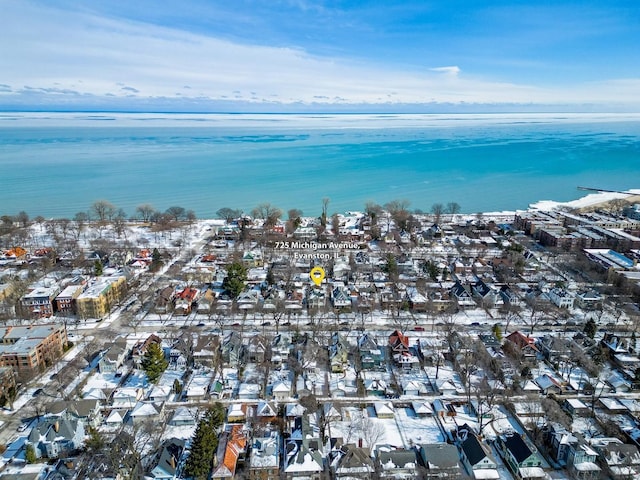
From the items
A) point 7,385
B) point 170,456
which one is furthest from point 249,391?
point 7,385

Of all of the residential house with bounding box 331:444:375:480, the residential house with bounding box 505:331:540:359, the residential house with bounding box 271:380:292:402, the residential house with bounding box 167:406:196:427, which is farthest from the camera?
the residential house with bounding box 505:331:540:359

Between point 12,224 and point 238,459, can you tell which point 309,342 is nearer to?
point 238,459

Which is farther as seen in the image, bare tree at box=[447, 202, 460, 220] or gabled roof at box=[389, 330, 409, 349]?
bare tree at box=[447, 202, 460, 220]

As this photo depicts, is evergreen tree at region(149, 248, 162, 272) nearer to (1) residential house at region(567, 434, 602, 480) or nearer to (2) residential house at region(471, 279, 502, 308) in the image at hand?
(2) residential house at region(471, 279, 502, 308)

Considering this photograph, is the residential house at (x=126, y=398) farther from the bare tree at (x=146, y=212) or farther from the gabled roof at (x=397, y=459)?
the bare tree at (x=146, y=212)

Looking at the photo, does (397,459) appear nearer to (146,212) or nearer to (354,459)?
(354,459)

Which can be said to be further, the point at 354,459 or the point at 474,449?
the point at 474,449

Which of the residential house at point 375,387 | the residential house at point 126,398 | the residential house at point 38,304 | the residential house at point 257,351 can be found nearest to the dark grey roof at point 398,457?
the residential house at point 375,387

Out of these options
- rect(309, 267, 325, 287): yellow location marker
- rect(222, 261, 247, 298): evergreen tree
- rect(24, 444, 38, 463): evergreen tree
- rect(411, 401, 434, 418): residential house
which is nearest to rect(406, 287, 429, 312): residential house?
rect(309, 267, 325, 287): yellow location marker
